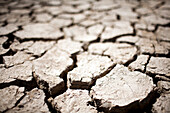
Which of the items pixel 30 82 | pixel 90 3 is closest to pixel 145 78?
pixel 30 82

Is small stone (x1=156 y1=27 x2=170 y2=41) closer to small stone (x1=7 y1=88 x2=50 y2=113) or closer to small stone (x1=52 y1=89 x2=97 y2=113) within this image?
small stone (x1=52 y1=89 x2=97 y2=113)

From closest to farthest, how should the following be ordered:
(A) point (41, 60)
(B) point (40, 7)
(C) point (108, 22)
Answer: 1. (A) point (41, 60)
2. (C) point (108, 22)
3. (B) point (40, 7)

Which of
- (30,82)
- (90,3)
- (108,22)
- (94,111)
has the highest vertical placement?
(90,3)

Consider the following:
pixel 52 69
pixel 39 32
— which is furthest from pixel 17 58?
pixel 39 32

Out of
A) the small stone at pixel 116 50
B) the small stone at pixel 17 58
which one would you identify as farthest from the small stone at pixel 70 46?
the small stone at pixel 17 58

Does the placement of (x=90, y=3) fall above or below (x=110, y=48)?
above

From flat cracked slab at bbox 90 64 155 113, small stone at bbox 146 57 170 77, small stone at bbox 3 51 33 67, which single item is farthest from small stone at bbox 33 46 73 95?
small stone at bbox 146 57 170 77

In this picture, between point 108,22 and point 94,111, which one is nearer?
point 94,111

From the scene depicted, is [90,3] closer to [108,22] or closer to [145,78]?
[108,22]
